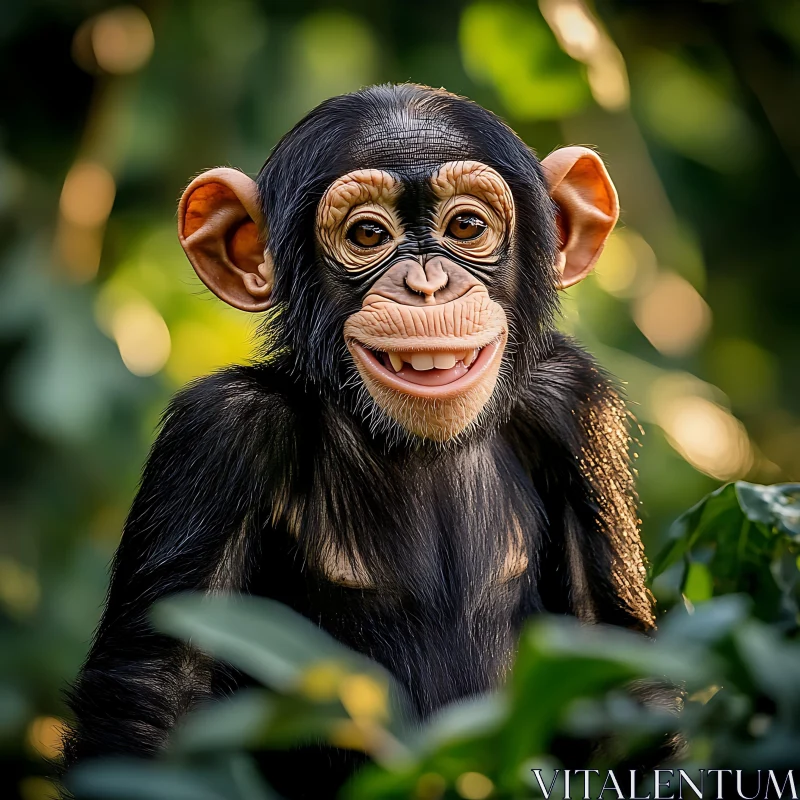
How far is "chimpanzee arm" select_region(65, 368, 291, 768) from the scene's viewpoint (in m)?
3.46

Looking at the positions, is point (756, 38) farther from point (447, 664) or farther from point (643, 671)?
point (643, 671)

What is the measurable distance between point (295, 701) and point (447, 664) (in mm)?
2261

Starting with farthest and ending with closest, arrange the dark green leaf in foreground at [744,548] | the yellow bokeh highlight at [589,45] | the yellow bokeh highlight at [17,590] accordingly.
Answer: the yellow bokeh highlight at [17,590] < the yellow bokeh highlight at [589,45] < the dark green leaf in foreground at [744,548]

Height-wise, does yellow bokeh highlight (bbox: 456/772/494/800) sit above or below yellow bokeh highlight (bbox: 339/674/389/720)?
below

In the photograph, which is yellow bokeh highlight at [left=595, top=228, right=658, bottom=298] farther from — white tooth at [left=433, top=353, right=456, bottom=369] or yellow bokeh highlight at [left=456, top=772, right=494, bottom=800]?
yellow bokeh highlight at [left=456, top=772, right=494, bottom=800]

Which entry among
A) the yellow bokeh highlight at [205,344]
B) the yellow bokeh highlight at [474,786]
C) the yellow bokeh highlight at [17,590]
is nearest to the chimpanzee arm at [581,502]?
the yellow bokeh highlight at [474,786]

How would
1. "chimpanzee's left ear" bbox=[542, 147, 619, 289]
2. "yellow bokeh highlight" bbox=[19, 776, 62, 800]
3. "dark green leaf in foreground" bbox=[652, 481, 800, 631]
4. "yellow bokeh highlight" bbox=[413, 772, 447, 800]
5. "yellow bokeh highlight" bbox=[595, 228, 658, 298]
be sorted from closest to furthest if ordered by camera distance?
"yellow bokeh highlight" bbox=[413, 772, 447, 800], "dark green leaf in foreground" bbox=[652, 481, 800, 631], "chimpanzee's left ear" bbox=[542, 147, 619, 289], "yellow bokeh highlight" bbox=[19, 776, 62, 800], "yellow bokeh highlight" bbox=[595, 228, 658, 298]

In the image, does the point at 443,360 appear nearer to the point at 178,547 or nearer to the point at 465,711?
the point at 178,547

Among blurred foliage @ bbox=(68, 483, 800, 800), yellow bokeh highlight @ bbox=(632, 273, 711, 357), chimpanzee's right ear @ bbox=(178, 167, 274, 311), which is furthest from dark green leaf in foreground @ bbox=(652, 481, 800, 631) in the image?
yellow bokeh highlight @ bbox=(632, 273, 711, 357)

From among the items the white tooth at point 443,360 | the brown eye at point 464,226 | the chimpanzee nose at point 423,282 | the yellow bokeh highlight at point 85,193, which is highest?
the yellow bokeh highlight at point 85,193

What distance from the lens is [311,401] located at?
3801 millimetres

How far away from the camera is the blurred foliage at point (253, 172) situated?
7430 mm

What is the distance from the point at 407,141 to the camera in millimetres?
3668

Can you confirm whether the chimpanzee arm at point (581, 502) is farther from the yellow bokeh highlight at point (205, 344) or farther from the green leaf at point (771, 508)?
the yellow bokeh highlight at point (205, 344)
